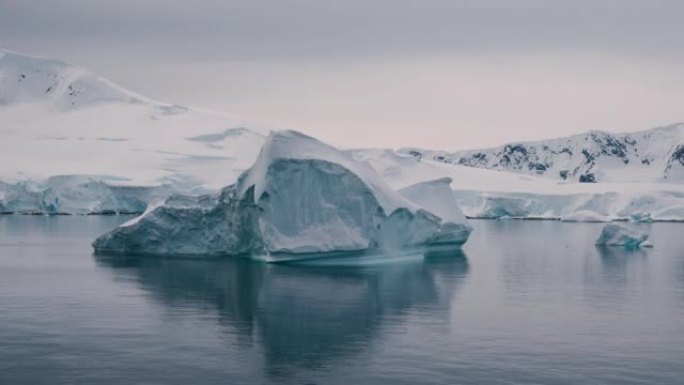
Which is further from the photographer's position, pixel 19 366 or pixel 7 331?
pixel 7 331

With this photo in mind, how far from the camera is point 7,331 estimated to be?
17.4 metres

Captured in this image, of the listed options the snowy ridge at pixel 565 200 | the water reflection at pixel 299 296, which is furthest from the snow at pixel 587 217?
the water reflection at pixel 299 296

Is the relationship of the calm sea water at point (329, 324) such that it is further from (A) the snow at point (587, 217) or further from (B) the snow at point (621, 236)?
(A) the snow at point (587, 217)

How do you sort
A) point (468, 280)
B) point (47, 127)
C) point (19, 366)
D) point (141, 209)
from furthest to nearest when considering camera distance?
point (47, 127) → point (141, 209) → point (468, 280) → point (19, 366)

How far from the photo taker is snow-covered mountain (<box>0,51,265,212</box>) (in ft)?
305

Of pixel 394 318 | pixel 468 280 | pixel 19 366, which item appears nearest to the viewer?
pixel 19 366

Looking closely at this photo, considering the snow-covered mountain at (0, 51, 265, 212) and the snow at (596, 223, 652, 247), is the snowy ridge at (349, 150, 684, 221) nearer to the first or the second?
the snow-covered mountain at (0, 51, 265, 212)

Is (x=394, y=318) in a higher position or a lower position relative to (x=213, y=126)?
lower

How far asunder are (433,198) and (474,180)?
72.8m

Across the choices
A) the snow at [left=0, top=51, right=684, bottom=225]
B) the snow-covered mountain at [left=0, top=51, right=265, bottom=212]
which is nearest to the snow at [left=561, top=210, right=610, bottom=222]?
the snow at [left=0, top=51, right=684, bottom=225]

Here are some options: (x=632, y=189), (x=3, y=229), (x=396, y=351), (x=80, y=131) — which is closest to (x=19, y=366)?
(x=396, y=351)

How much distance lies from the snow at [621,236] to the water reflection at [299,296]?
1787 cm

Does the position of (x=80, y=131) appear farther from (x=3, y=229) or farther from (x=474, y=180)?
(x=3, y=229)

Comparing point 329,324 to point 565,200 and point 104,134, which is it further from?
point 104,134
